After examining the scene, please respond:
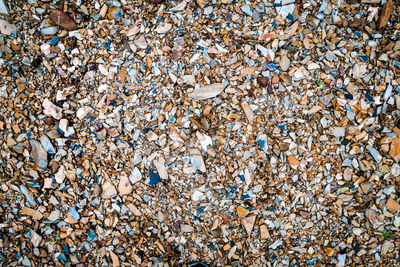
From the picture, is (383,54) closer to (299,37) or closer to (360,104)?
(360,104)

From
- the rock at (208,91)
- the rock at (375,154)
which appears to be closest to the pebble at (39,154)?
the rock at (208,91)

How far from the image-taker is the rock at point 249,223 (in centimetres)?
115

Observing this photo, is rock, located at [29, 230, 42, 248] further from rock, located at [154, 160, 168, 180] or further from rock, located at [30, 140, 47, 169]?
rock, located at [154, 160, 168, 180]

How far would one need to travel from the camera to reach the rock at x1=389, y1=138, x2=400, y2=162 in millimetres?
1135

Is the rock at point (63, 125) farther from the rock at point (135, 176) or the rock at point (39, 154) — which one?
the rock at point (135, 176)

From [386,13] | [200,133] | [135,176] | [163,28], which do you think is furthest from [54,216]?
[386,13]

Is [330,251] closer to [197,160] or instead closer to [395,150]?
[395,150]

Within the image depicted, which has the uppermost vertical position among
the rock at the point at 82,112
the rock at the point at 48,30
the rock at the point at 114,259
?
the rock at the point at 48,30

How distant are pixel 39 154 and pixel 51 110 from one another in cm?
22

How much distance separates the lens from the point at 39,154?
3.83 feet

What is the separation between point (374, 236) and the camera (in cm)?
115

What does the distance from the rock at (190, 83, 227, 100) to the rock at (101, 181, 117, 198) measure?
1.89ft

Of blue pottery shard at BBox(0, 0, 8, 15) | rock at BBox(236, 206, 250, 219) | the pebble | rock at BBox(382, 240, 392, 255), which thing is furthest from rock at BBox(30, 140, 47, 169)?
rock at BBox(382, 240, 392, 255)

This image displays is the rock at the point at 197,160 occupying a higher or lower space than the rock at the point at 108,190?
higher
